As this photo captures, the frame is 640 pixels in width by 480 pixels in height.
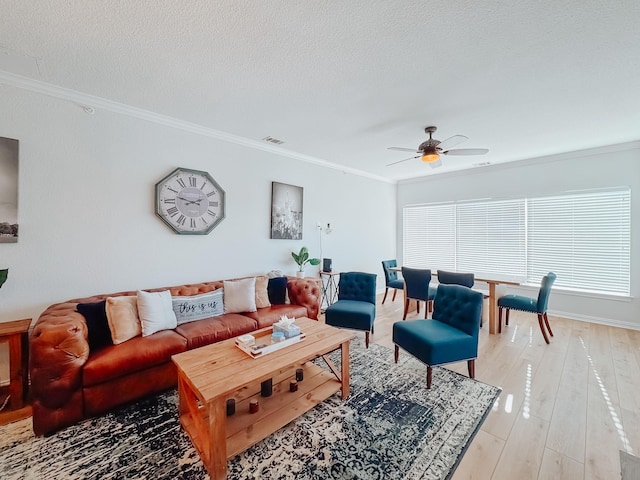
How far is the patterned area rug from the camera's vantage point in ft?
5.18

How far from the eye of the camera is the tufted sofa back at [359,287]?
12.3ft

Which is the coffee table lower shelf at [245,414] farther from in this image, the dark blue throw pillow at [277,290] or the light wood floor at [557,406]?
the dark blue throw pillow at [277,290]

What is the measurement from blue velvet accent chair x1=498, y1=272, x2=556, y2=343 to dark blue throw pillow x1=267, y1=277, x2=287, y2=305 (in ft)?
10.3

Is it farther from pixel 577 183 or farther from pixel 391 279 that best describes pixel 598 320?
pixel 391 279

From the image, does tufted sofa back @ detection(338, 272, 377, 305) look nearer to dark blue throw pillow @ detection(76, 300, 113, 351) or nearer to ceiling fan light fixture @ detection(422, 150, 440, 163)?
ceiling fan light fixture @ detection(422, 150, 440, 163)

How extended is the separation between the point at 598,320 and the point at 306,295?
15.5 feet

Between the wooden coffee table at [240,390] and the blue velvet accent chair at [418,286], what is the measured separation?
2188 mm

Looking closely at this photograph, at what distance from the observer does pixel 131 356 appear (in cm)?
213

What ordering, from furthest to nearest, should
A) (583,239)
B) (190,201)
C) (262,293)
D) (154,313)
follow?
1. (583,239)
2. (262,293)
3. (190,201)
4. (154,313)

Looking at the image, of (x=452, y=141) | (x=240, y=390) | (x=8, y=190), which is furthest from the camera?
(x=452, y=141)

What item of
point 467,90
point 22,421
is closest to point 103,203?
point 22,421

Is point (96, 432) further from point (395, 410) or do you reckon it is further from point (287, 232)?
point (287, 232)

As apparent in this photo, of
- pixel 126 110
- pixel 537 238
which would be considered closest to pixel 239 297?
pixel 126 110

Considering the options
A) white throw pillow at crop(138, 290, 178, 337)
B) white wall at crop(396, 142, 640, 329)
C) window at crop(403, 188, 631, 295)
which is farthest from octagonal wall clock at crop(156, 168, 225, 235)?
window at crop(403, 188, 631, 295)
